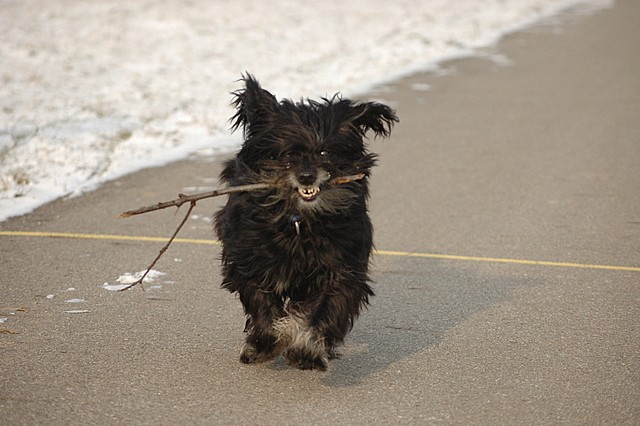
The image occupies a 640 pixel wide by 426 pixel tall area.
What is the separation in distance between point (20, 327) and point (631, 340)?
361cm

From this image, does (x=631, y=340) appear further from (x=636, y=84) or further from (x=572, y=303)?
(x=636, y=84)

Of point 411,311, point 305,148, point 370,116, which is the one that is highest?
point 370,116

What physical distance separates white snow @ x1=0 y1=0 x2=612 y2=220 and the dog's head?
167 inches

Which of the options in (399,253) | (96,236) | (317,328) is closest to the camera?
(317,328)

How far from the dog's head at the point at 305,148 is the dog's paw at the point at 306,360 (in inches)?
29.7

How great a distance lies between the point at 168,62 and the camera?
20844 millimetres

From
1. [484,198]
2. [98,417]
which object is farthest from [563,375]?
[484,198]

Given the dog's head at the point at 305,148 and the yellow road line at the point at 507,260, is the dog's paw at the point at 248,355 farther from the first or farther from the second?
the yellow road line at the point at 507,260

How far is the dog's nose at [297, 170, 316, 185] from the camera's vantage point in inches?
190

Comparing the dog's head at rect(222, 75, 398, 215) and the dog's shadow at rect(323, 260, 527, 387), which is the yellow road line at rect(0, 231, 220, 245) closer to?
the dog's shadow at rect(323, 260, 527, 387)

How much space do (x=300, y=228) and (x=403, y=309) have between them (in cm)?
169

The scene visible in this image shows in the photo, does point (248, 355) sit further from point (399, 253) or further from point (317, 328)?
point (399, 253)

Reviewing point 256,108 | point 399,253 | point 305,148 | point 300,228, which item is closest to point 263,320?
point 300,228

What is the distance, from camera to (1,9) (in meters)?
30.7
